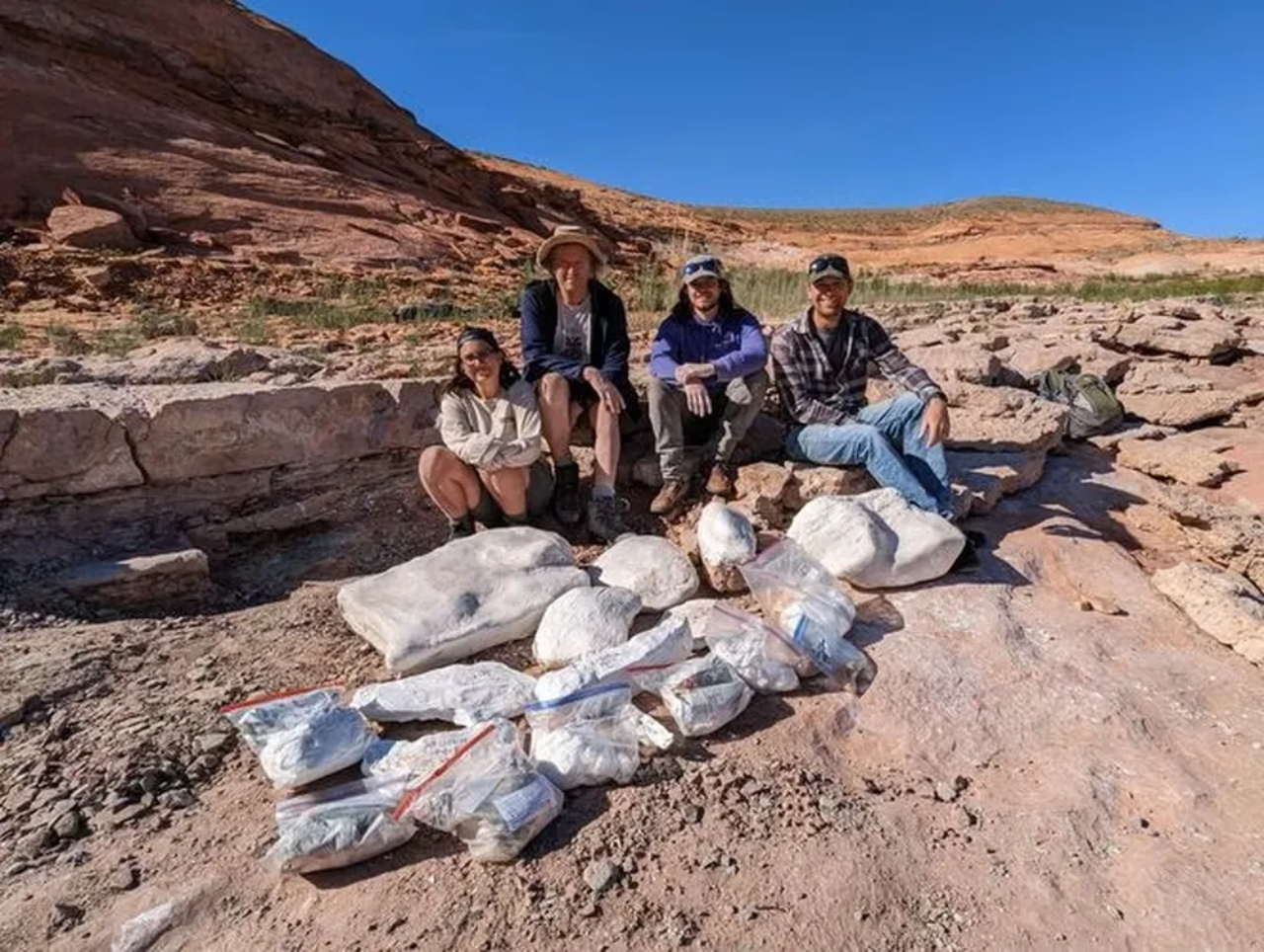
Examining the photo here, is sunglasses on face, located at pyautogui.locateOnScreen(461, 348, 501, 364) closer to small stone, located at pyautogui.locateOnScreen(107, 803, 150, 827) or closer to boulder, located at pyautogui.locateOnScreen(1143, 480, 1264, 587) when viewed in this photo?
small stone, located at pyautogui.locateOnScreen(107, 803, 150, 827)

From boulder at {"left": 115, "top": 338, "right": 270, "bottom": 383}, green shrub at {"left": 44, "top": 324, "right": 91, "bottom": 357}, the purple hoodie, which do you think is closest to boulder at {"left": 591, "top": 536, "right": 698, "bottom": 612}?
the purple hoodie

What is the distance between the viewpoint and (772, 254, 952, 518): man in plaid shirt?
3.04 meters

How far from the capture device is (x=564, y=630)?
95.3 inches

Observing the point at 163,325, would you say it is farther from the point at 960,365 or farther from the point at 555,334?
the point at 960,365

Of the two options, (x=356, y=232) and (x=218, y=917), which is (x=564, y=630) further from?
(x=356, y=232)

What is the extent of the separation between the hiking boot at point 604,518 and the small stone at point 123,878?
1.83 metres

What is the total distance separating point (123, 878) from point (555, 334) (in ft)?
7.56

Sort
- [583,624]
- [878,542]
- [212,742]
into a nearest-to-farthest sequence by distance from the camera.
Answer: [212,742]
[583,624]
[878,542]

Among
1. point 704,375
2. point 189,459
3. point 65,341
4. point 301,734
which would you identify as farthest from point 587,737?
point 65,341

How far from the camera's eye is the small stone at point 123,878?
167cm

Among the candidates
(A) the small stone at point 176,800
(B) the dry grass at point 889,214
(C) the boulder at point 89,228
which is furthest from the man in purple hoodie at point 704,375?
(B) the dry grass at point 889,214

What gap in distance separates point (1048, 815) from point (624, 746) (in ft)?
3.29

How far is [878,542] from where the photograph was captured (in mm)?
2691

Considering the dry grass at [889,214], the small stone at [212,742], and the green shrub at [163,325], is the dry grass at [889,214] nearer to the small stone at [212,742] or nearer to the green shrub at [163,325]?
the green shrub at [163,325]
